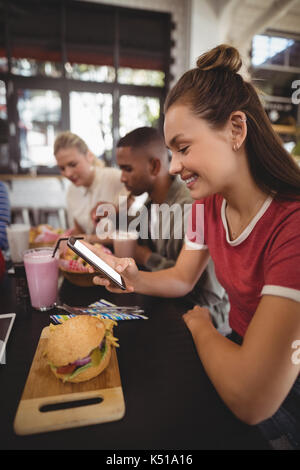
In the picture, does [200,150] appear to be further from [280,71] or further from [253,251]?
[280,71]

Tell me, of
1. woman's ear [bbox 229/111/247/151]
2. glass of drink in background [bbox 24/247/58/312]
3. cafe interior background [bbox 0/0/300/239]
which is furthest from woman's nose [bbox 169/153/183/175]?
cafe interior background [bbox 0/0/300/239]

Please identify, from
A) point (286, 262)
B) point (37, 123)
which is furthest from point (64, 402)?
point (37, 123)

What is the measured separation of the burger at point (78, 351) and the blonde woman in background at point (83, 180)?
6.15 ft

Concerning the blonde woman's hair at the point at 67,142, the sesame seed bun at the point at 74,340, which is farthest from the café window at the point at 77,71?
the sesame seed bun at the point at 74,340

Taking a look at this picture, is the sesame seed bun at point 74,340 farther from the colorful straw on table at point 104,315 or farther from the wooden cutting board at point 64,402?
the colorful straw on table at point 104,315

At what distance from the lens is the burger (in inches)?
26.7

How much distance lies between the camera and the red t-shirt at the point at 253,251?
2.46ft

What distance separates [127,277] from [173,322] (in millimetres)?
272

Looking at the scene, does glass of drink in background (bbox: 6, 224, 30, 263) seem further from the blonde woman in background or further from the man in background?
the blonde woman in background

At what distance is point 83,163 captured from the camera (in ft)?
8.84

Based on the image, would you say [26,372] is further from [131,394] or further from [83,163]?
[83,163]

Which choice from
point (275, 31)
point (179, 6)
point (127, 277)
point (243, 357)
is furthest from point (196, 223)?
point (275, 31)

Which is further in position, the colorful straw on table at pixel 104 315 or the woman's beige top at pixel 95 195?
the woman's beige top at pixel 95 195
